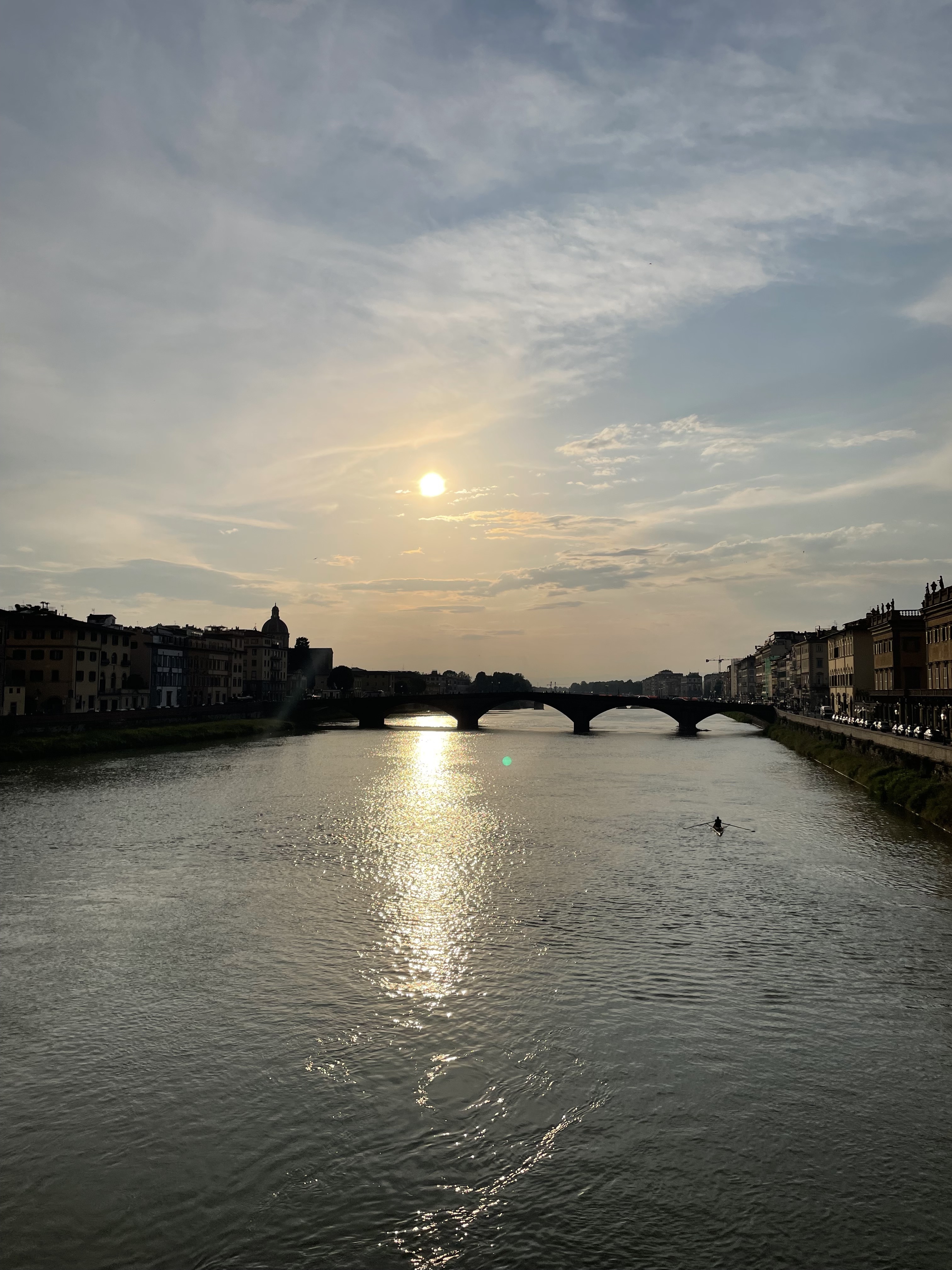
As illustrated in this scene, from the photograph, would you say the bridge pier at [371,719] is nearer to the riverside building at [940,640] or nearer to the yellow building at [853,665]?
the yellow building at [853,665]

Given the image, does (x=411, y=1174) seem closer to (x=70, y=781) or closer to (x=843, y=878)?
(x=843, y=878)

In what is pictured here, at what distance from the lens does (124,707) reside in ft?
355

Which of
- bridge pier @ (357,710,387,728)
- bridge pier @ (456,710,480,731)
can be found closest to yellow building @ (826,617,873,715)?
bridge pier @ (456,710,480,731)

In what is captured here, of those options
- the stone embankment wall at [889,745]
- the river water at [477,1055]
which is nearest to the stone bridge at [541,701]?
the stone embankment wall at [889,745]

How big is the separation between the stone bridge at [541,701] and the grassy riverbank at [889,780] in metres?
40.0

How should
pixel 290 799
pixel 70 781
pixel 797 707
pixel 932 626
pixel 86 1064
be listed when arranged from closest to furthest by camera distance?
pixel 86 1064
pixel 290 799
pixel 70 781
pixel 932 626
pixel 797 707

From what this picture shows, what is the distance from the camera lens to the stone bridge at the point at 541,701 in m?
124

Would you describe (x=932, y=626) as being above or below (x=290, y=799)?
above

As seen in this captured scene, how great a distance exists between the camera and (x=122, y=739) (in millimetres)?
79562

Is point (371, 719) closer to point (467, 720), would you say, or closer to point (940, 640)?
point (467, 720)

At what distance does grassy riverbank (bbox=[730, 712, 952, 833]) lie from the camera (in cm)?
4197

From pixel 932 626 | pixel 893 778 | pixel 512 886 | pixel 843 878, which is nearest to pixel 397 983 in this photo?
pixel 512 886

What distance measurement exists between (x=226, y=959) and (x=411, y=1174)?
1104cm

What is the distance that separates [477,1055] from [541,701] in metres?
114
